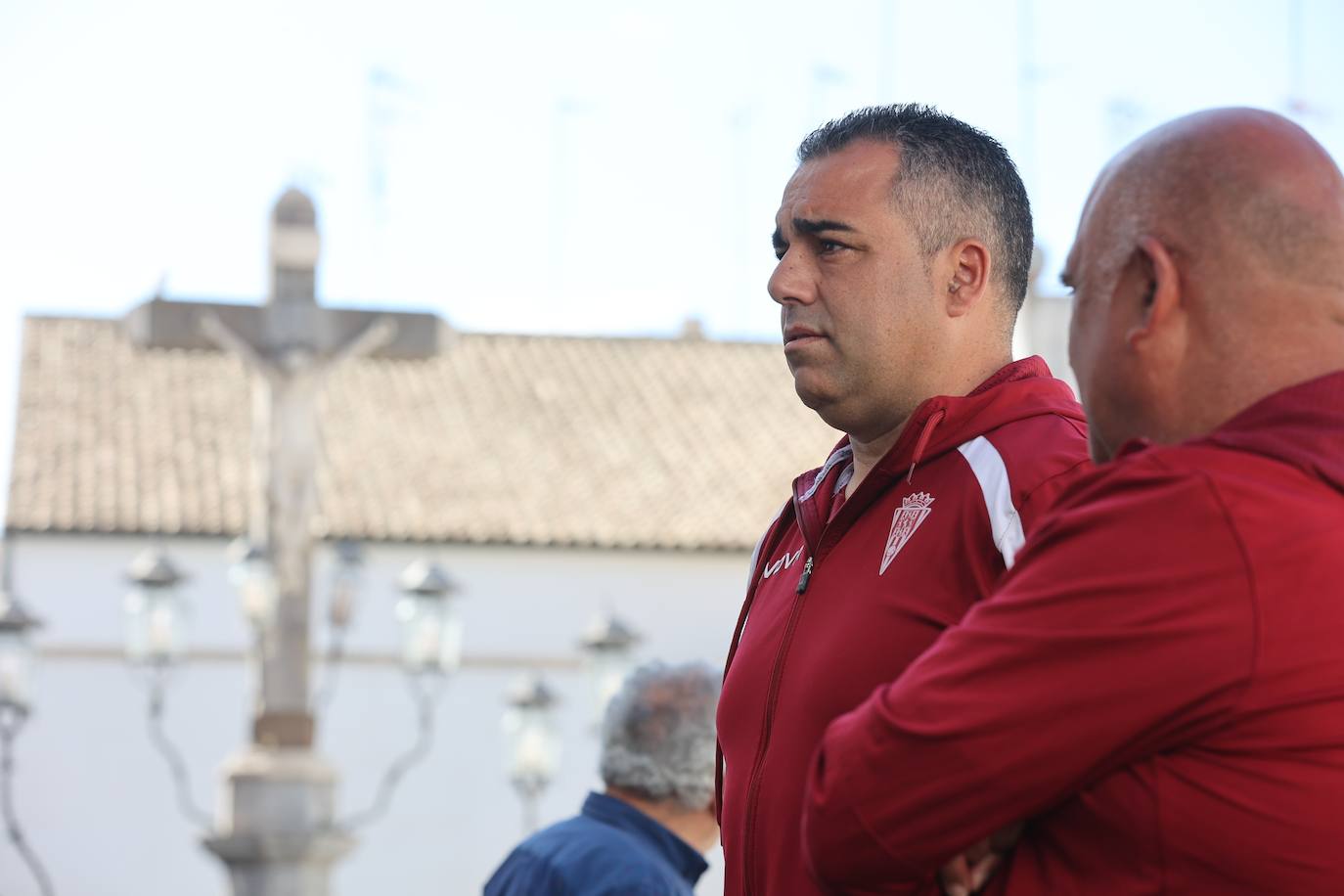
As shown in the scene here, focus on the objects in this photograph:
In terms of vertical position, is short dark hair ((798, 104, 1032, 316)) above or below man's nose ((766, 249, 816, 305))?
above

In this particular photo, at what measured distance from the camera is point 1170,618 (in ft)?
5.26

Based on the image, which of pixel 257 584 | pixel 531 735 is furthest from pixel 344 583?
pixel 257 584

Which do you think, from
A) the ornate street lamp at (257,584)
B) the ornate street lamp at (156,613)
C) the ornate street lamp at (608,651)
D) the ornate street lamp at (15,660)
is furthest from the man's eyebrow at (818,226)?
the ornate street lamp at (608,651)

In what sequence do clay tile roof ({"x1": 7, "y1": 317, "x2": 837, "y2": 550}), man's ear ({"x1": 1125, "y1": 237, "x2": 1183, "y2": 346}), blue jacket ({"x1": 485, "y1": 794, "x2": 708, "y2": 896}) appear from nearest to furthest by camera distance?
1. man's ear ({"x1": 1125, "y1": 237, "x2": 1183, "y2": 346})
2. blue jacket ({"x1": 485, "y1": 794, "x2": 708, "y2": 896})
3. clay tile roof ({"x1": 7, "y1": 317, "x2": 837, "y2": 550})

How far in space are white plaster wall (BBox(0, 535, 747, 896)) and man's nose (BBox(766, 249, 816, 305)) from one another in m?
19.6

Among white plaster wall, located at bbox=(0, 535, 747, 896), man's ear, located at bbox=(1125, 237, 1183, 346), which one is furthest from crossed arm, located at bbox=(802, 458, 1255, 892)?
white plaster wall, located at bbox=(0, 535, 747, 896)

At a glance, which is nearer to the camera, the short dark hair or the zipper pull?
the zipper pull

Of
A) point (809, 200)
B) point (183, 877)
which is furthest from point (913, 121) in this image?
point (183, 877)

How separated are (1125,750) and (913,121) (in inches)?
43.9

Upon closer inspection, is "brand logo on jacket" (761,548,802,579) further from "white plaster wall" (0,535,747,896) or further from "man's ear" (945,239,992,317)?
"white plaster wall" (0,535,747,896)

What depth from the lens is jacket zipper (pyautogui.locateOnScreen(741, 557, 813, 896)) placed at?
7.31 feet

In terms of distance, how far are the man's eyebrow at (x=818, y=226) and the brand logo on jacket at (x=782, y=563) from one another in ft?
1.35

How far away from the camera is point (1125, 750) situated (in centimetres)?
166

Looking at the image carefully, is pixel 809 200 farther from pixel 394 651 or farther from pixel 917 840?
pixel 394 651
